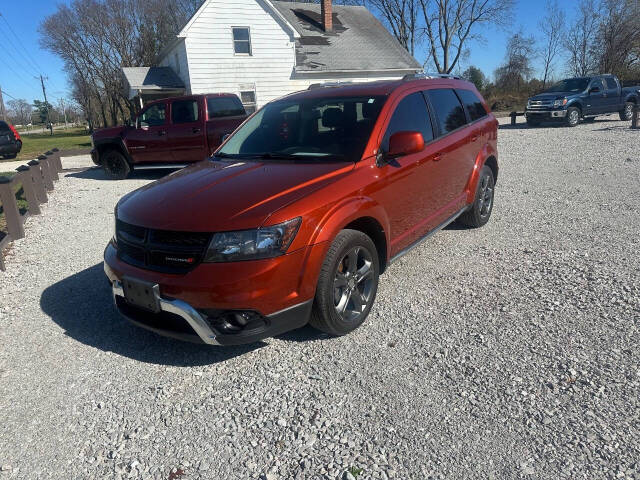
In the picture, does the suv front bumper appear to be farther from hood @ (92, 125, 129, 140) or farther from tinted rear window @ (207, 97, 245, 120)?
hood @ (92, 125, 129, 140)

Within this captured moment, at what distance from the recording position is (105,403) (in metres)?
2.94

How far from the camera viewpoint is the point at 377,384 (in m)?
2.96

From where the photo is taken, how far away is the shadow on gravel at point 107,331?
3.42 m

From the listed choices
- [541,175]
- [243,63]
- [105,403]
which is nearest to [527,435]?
[105,403]

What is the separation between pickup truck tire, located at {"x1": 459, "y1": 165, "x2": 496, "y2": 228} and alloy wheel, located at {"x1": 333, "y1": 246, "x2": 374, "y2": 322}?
256cm

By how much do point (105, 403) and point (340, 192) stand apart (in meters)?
2.08

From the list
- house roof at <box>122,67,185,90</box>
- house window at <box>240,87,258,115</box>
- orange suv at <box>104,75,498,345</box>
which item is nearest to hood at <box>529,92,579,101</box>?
house window at <box>240,87,258,115</box>

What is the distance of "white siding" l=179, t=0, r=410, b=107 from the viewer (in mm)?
21538

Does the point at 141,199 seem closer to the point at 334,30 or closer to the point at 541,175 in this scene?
the point at 541,175

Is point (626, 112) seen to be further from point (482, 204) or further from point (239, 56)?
point (482, 204)

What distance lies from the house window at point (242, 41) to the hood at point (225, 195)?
20.6m

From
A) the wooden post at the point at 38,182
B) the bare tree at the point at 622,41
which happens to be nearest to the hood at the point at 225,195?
the wooden post at the point at 38,182

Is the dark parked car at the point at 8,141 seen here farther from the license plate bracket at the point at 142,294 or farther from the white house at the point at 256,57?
the license plate bracket at the point at 142,294

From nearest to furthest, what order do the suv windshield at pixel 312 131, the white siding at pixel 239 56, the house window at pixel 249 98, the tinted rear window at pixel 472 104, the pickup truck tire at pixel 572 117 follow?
the suv windshield at pixel 312 131 < the tinted rear window at pixel 472 104 < the pickup truck tire at pixel 572 117 < the white siding at pixel 239 56 < the house window at pixel 249 98
